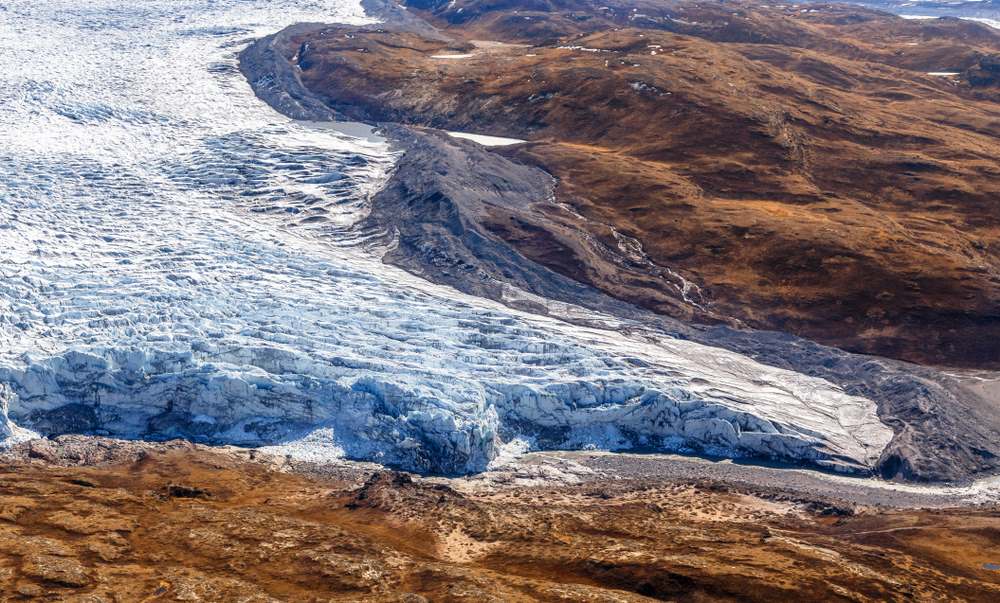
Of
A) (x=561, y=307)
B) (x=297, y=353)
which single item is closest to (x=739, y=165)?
(x=561, y=307)

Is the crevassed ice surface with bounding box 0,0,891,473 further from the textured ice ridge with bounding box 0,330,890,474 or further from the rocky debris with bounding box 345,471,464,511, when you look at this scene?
the rocky debris with bounding box 345,471,464,511

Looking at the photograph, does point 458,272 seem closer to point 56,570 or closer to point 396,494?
point 396,494

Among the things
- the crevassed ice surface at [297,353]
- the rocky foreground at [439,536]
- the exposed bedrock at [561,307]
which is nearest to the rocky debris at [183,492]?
the rocky foreground at [439,536]

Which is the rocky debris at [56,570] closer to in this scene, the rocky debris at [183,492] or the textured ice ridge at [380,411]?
the rocky debris at [183,492]

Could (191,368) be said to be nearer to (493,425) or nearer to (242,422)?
(242,422)

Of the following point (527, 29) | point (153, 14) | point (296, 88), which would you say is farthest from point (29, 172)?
point (527, 29)

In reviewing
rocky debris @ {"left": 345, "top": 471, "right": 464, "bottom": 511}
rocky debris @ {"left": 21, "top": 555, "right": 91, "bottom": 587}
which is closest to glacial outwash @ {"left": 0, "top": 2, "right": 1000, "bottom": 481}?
rocky debris @ {"left": 345, "top": 471, "right": 464, "bottom": 511}
